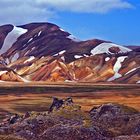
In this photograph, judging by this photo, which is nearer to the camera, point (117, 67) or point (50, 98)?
point (50, 98)

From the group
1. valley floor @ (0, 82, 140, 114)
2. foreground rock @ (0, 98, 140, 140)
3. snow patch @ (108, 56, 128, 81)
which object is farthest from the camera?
snow patch @ (108, 56, 128, 81)

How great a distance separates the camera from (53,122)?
2259cm

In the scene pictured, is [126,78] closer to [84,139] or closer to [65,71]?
[65,71]

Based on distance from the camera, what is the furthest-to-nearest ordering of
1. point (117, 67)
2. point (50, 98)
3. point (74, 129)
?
point (117, 67)
point (50, 98)
point (74, 129)

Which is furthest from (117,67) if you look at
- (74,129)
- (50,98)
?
(74,129)

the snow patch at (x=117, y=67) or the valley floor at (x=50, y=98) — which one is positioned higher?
the valley floor at (x=50, y=98)

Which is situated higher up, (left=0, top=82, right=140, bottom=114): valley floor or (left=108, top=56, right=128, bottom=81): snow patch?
(left=0, top=82, right=140, bottom=114): valley floor

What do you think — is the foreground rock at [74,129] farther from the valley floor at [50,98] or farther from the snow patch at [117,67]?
the snow patch at [117,67]

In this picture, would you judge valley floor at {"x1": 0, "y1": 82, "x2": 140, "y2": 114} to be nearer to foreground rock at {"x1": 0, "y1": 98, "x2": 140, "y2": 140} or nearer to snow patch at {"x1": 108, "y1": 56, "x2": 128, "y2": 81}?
foreground rock at {"x1": 0, "y1": 98, "x2": 140, "y2": 140}

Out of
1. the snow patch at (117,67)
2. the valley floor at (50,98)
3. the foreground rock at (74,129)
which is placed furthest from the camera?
the snow patch at (117,67)

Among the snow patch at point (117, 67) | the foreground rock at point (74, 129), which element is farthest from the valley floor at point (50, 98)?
the snow patch at point (117, 67)

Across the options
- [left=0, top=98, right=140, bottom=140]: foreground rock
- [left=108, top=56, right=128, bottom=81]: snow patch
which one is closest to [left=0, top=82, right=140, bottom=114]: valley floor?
[left=0, top=98, right=140, bottom=140]: foreground rock

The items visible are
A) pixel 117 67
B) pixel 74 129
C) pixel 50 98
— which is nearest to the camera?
pixel 74 129

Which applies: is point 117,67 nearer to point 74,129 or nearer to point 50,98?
point 50,98
